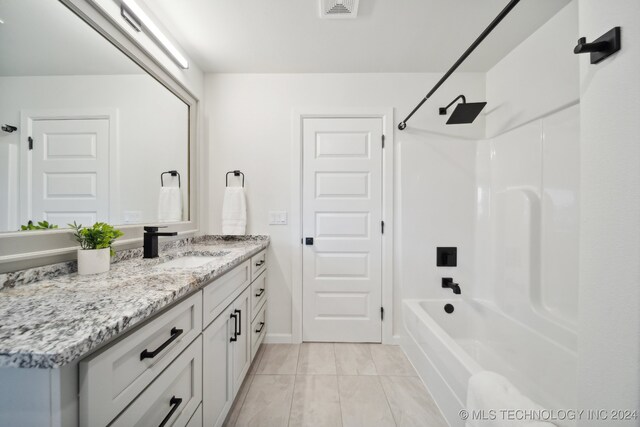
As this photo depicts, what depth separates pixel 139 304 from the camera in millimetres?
634

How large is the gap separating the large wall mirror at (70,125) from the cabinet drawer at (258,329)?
1.04 meters

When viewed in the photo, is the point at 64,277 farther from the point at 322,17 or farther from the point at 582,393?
the point at 322,17

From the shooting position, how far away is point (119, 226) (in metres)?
1.29

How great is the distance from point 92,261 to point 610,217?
1.78 meters

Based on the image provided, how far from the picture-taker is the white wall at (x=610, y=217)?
535 mm

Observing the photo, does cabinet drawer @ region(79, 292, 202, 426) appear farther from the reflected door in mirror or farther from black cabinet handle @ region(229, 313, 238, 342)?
the reflected door in mirror

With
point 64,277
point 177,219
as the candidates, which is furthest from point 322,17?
point 64,277

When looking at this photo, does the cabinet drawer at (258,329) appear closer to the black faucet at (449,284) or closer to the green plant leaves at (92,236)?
the green plant leaves at (92,236)

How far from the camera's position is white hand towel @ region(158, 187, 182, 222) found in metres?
1.65

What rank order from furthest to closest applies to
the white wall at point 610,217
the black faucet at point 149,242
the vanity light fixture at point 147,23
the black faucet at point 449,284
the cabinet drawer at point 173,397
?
the black faucet at point 449,284, the black faucet at point 149,242, the vanity light fixture at point 147,23, the cabinet drawer at point 173,397, the white wall at point 610,217

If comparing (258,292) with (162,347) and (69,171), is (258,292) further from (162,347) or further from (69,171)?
(69,171)

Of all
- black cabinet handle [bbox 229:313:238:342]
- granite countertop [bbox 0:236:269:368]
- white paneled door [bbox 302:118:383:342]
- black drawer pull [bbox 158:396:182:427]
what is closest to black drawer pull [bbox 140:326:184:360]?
granite countertop [bbox 0:236:269:368]

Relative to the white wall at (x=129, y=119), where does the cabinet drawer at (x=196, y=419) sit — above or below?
below

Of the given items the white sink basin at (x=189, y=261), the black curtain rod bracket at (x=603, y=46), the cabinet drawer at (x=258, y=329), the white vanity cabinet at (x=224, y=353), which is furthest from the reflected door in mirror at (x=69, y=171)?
the black curtain rod bracket at (x=603, y=46)
